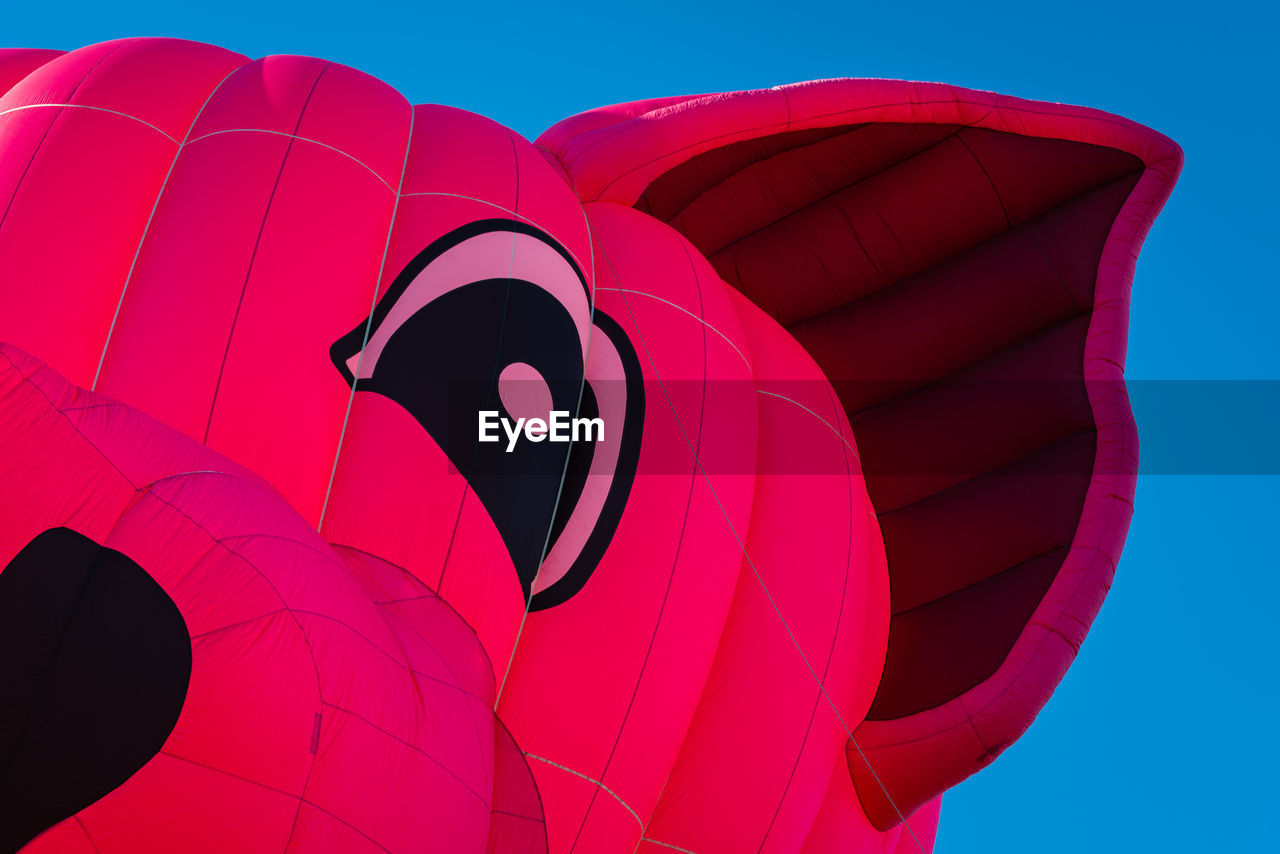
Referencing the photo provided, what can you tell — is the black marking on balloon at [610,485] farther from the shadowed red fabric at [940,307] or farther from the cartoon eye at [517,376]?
the shadowed red fabric at [940,307]

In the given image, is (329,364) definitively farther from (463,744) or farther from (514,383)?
(463,744)

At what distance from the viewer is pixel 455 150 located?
3760 mm

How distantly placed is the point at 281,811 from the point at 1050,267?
4299mm

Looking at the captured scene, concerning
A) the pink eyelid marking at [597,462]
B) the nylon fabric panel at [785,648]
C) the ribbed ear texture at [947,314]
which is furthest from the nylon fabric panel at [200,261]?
the nylon fabric panel at [785,648]

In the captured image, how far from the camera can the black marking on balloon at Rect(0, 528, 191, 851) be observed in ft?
6.51

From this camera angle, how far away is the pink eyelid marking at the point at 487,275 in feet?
10.6

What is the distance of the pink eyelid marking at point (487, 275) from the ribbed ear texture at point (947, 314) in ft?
2.93

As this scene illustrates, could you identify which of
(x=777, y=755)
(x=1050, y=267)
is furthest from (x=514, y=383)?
(x=1050, y=267)

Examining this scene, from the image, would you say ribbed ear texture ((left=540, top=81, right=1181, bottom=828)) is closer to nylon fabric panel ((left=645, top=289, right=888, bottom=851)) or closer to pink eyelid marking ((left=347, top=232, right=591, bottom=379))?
nylon fabric panel ((left=645, top=289, right=888, bottom=851))

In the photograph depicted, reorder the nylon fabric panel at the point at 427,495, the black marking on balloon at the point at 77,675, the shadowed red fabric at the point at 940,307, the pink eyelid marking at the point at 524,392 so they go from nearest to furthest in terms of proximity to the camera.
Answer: the black marking on balloon at the point at 77,675, the nylon fabric panel at the point at 427,495, the pink eyelid marking at the point at 524,392, the shadowed red fabric at the point at 940,307

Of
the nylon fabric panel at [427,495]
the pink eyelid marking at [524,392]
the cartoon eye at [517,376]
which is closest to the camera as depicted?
the nylon fabric panel at [427,495]

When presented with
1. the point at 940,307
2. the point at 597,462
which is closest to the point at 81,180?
the point at 597,462

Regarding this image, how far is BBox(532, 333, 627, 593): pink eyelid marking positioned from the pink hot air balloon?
0.04ft

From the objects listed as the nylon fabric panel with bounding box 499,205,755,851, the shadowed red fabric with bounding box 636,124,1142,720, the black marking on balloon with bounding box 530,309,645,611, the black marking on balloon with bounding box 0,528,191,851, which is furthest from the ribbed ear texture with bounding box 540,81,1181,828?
the black marking on balloon with bounding box 0,528,191,851
